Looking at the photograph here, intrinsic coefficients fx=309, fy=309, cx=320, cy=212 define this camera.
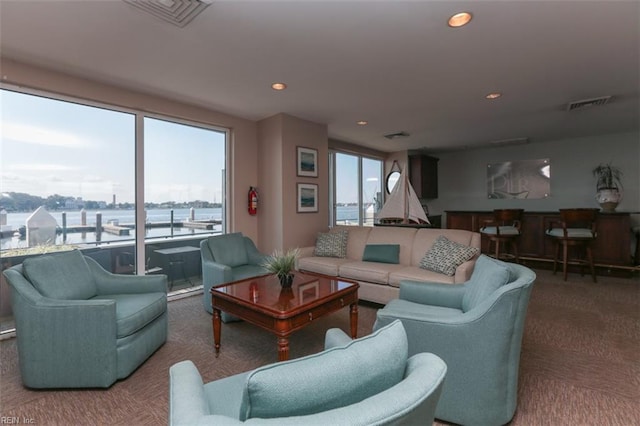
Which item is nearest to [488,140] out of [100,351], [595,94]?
[595,94]

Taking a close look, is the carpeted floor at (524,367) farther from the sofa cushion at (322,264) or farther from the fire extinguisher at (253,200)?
the fire extinguisher at (253,200)

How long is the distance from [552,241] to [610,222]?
2.69ft

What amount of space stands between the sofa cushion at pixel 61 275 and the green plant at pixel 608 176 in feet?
26.2

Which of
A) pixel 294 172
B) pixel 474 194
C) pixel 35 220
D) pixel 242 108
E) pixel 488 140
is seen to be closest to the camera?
pixel 35 220

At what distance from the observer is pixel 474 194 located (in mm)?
7484

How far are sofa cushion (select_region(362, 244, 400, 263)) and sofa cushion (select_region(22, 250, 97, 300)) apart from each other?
9.40 ft

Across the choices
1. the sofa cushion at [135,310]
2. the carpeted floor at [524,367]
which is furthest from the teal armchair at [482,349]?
the sofa cushion at [135,310]

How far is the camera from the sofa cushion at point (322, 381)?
73 cm

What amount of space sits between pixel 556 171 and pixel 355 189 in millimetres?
4197

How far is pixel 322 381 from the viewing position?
2.50ft

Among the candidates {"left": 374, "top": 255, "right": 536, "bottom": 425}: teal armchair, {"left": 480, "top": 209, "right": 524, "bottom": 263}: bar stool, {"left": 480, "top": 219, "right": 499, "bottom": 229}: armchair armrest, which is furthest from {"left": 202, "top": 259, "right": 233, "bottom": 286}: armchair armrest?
{"left": 480, "top": 219, "right": 499, "bottom": 229}: armchair armrest

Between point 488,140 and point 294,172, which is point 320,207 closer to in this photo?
point 294,172

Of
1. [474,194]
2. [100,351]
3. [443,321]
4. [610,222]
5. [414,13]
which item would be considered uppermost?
[414,13]

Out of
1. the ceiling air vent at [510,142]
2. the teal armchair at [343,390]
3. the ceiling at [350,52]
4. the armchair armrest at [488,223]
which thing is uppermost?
the ceiling air vent at [510,142]
